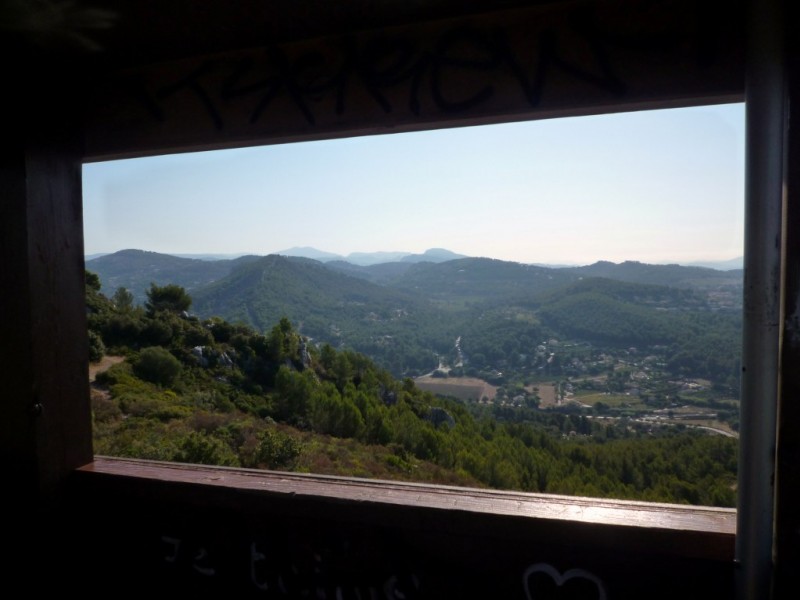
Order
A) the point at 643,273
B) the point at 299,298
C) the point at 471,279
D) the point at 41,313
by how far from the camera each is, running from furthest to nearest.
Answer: the point at 471,279
the point at 299,298
the point at 643,273
the point at 41,313

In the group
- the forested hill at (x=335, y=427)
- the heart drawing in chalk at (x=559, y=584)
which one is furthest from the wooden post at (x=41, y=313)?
the forested hill at (x=335, y=427)

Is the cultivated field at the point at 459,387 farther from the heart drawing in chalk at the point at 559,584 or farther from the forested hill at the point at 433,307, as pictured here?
the heart drawing in chalk at the point at 559,584

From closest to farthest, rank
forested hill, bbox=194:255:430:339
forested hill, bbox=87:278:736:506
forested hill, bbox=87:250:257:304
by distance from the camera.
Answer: forested hill, bbox=87:278:736:506, forested hill, bbox=87:250:257:304, forested hill, bbox=194:255:430:339

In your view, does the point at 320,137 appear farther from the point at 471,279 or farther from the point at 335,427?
the point at 471,279

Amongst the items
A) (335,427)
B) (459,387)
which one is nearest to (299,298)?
(459,387)

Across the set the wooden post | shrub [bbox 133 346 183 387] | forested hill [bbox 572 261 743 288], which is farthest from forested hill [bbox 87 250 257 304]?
the wooden post

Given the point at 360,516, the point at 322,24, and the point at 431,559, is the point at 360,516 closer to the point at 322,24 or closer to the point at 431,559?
the point at 431,559

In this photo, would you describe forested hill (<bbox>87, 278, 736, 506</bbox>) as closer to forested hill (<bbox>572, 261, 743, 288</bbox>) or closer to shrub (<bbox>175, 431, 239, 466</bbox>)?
shrub (<bbox>175, 431, 239, 466</bbox>)
